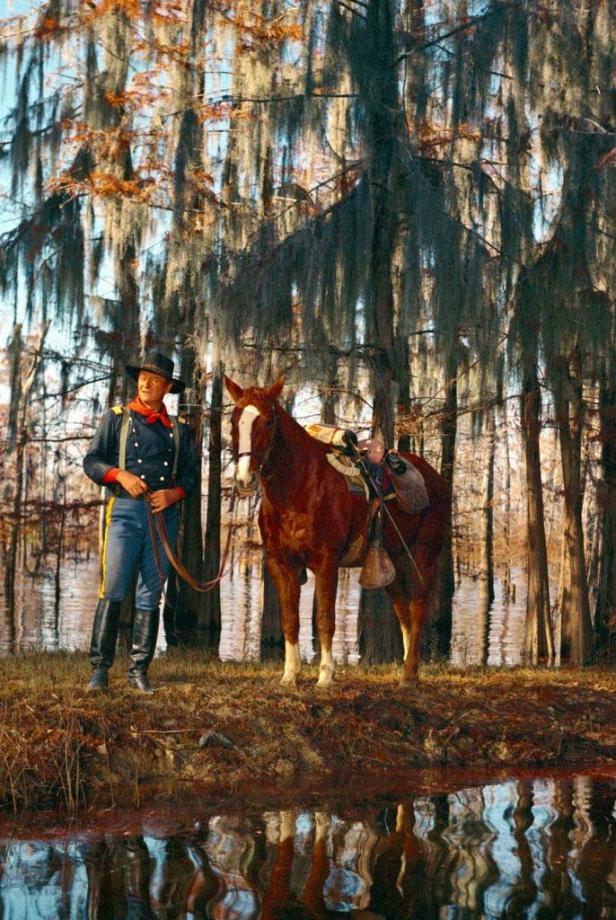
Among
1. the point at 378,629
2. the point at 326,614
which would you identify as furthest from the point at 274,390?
the point at 378,629

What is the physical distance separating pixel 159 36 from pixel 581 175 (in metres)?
4.79

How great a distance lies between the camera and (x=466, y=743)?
21.8ft

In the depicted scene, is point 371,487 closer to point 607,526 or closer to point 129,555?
point 129,555

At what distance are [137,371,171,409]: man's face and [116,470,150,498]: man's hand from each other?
0.50m

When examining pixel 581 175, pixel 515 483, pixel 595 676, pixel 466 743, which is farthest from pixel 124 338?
pixel 515 483

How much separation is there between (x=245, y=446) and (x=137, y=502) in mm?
772

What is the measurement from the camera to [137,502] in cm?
693

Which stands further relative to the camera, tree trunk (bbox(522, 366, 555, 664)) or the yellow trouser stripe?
tree trunk (bbox(522, 366, 555, 664))

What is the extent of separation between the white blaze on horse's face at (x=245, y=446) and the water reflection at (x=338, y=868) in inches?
79.5

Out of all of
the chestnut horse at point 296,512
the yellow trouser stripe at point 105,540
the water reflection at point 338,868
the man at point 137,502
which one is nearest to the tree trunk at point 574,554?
the chestnut horse at point 296,512

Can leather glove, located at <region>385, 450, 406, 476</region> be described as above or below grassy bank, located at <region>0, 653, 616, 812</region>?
above

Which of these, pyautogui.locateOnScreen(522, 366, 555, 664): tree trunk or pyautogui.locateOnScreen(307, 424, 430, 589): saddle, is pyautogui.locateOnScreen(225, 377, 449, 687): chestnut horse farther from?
pyautogui.locateOnScreen(522, 366, 555, 664): tree trunk

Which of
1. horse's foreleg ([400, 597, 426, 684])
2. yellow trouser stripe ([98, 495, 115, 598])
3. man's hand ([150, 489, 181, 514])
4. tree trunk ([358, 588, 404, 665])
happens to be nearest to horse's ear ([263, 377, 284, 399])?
man's hand ([150, 489, 181, 514])

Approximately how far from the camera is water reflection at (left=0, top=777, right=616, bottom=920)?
3943 millimetres
